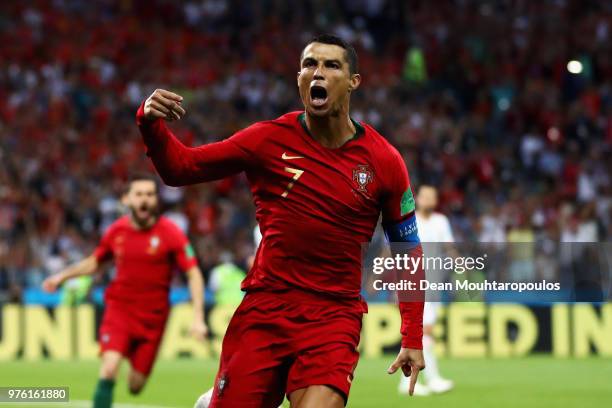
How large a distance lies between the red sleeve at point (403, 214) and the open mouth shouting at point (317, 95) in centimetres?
50

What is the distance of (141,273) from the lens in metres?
11.1

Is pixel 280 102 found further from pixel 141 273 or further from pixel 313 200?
pixel 313 200

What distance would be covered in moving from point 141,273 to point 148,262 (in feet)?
0.40

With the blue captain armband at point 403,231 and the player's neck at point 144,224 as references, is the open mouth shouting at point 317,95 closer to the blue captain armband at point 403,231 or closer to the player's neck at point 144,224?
the blue captain armband at point 403,231

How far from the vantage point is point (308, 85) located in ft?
20.0

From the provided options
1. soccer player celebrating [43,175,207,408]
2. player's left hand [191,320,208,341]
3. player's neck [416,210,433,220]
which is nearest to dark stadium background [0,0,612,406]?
player's neck [416,210,433,220]

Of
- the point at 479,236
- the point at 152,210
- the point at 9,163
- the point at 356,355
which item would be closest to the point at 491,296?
the point at 479,236

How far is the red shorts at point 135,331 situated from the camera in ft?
35.5

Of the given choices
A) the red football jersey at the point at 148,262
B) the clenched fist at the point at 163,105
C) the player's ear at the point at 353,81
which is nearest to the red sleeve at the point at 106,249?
the red football jersey at the point at 148,262

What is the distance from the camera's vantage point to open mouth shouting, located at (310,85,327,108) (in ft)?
19.9

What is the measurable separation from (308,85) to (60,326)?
12.8m

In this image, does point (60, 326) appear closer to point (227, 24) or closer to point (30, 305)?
point (30, 305)

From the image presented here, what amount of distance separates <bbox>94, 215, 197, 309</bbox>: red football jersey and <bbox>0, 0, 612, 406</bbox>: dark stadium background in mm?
8687

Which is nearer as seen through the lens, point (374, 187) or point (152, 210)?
point (374, 187)
